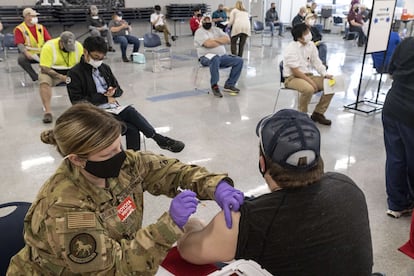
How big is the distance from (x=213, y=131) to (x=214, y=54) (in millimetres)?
1876

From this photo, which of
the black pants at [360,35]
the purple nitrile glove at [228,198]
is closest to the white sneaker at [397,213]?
the purple nitrile glove at [228,198]

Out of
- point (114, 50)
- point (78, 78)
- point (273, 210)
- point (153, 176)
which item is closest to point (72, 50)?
point (78, 78)

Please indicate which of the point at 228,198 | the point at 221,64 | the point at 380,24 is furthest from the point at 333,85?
the point at 228,198

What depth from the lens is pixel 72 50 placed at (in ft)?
15.1

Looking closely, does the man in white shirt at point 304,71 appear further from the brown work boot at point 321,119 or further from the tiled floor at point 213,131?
the tiled floor at point 213,131

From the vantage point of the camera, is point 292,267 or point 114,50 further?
point 114,50

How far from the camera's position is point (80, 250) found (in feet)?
3.73

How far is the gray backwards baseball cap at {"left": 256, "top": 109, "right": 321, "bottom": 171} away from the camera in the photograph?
112 centimetres

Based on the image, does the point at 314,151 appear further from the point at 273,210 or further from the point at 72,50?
the point at 72,50

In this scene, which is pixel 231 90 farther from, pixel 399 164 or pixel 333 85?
pixel 399 164

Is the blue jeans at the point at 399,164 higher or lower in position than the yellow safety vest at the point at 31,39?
lower

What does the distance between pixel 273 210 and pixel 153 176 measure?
2.09 ft

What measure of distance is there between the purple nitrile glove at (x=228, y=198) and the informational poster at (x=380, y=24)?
3.88 meters

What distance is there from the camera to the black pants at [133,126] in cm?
342
